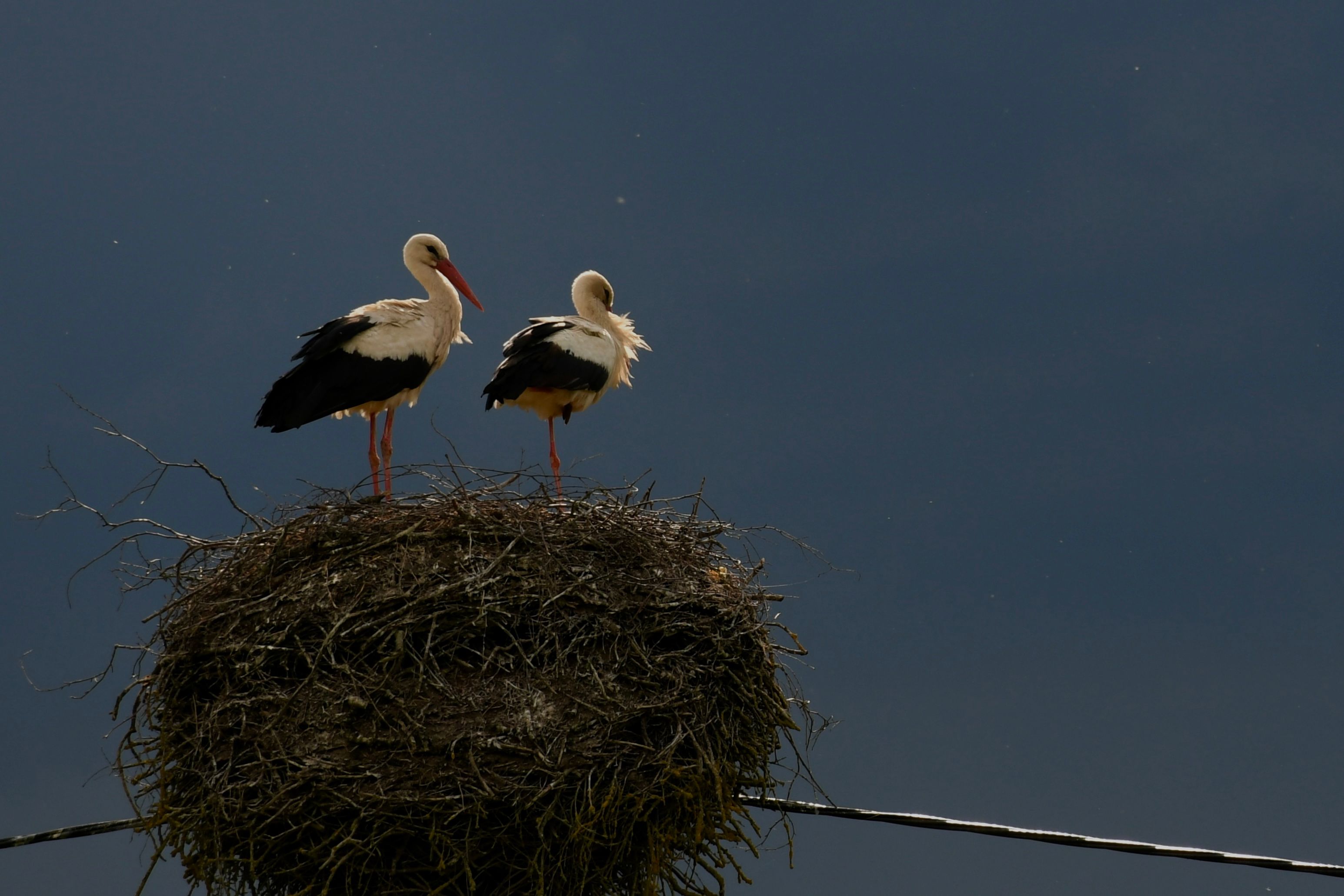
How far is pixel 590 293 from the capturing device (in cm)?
803

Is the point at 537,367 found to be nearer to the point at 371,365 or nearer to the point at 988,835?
the point at 371,365

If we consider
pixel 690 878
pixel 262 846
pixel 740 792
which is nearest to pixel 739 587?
pixel 740 792

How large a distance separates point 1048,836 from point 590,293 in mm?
4304

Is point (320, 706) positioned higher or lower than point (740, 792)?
lower

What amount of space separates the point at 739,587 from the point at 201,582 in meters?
2.04

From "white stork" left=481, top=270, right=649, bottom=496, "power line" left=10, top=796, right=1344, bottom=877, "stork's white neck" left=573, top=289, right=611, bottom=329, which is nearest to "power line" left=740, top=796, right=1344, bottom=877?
"power line" left=10, top=796, right=1344, bottom=877

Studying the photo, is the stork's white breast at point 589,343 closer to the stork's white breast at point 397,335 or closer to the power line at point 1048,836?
the stork's white breast at point 397,335

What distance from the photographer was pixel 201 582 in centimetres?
492

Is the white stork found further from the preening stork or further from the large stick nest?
the large stick nest

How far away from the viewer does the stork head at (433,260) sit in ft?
25.2

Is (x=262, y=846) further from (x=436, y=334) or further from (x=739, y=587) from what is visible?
(x=436, y=334)

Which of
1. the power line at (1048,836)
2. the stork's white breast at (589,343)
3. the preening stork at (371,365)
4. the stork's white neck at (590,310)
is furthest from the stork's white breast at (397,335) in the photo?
the power line at (1048,836)

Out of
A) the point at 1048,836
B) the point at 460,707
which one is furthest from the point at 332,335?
the point at 1048,836

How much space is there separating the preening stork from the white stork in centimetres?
42
